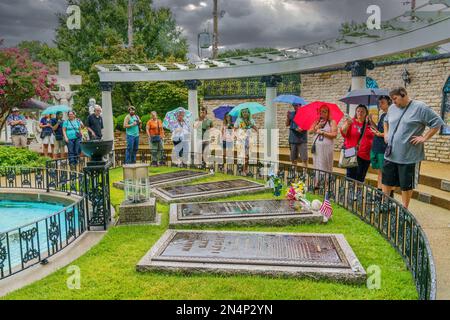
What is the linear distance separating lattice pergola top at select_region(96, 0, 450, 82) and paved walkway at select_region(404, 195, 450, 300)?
3238 mm

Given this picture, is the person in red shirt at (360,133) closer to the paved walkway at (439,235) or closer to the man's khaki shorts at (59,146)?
the paved walkway at (439,235)

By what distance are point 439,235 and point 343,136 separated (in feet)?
8.41

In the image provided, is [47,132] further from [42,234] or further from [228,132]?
[42,234]

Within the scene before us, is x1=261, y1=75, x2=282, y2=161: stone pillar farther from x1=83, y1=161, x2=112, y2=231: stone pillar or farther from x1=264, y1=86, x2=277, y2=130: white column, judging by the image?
x1=83, y1=161, x2=112, y2=231: stone pillar

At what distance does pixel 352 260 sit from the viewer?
4.52m

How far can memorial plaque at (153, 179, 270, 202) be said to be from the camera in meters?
8.27

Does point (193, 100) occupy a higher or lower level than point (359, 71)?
lower

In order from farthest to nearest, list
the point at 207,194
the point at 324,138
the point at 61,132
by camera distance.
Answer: the point at 61,132 → the point at 207,194 → the point at 324,138

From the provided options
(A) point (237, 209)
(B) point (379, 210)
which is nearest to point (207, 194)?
(A) point (237, 209)

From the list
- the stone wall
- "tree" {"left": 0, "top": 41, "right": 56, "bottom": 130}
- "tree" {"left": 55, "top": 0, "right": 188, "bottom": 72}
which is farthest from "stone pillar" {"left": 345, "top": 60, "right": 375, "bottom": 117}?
"tree" {"left": 55, "top": 0, "right": 188, "bottom": 72}

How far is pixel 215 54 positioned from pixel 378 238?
25.9 meters

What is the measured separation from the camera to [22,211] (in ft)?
30.2

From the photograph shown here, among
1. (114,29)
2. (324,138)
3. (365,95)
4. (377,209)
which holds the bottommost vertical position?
(377,209)

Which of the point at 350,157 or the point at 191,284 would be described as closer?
the point at 191,284
